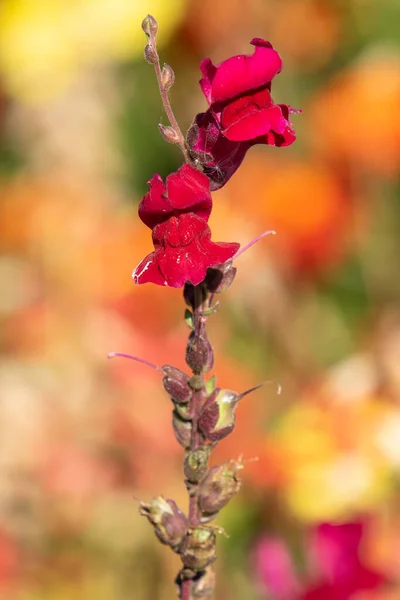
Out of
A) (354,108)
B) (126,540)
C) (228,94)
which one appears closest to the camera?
(228,94)

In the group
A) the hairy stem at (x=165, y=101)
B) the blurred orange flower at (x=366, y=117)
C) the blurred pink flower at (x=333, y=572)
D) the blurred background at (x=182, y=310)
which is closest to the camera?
the hairy stem at (x=165, y=101)

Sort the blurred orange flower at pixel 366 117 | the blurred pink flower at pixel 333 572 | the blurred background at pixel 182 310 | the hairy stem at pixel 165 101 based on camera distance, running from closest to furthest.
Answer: the hairy stem at pixel 165 101, the blurred pink flower at pixel 333 572, the blurred background at pixel 182 310, the blurred orange flower at pixel 366 117

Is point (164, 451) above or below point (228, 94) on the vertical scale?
above

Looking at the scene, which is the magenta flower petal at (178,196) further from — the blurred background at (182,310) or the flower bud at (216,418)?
the blurred background at (182,310)

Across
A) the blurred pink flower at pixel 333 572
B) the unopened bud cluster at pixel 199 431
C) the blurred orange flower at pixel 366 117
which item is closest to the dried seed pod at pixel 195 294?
the unopened bud cluster at pixel 199 431

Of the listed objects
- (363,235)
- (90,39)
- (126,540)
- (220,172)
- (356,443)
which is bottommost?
(220,172)

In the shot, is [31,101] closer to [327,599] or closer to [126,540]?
[126,540]

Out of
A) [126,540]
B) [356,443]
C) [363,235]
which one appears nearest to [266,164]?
[363,235]
